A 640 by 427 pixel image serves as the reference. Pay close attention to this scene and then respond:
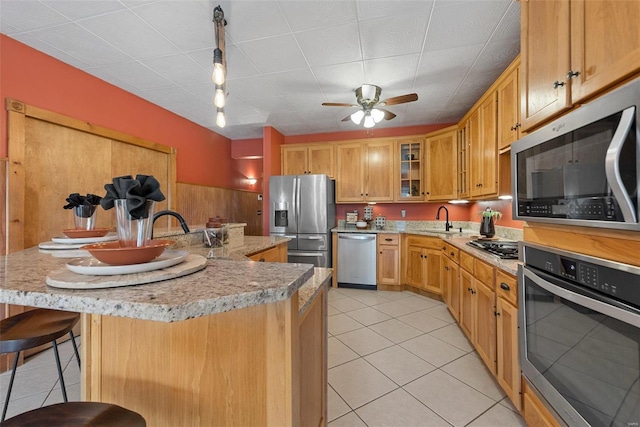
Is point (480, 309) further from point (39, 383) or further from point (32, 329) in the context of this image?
point (39, 383)

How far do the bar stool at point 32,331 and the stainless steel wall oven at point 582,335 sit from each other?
2161 millimetres

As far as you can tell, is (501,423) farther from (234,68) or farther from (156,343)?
(234,68)

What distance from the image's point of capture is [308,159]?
4.49 m

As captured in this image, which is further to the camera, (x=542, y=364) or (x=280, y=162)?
(x=280, y=162)

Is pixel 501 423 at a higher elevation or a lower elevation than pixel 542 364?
lower

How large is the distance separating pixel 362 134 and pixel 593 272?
3.98 meters

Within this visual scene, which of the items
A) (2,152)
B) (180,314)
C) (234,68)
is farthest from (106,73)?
(180,314)

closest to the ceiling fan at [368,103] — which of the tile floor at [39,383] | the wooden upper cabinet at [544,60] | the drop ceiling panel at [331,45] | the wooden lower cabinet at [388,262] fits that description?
the drop ceiling panel at [331,45]

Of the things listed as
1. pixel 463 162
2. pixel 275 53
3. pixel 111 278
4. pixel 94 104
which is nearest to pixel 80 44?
pixel 94 104

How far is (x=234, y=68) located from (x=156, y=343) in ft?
8.48

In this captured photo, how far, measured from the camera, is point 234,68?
2584 mm

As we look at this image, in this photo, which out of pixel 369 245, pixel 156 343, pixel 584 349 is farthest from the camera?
pixel 369 245

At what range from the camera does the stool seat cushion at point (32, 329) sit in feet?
3.76

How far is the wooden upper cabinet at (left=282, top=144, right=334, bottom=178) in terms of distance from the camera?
442 cm
